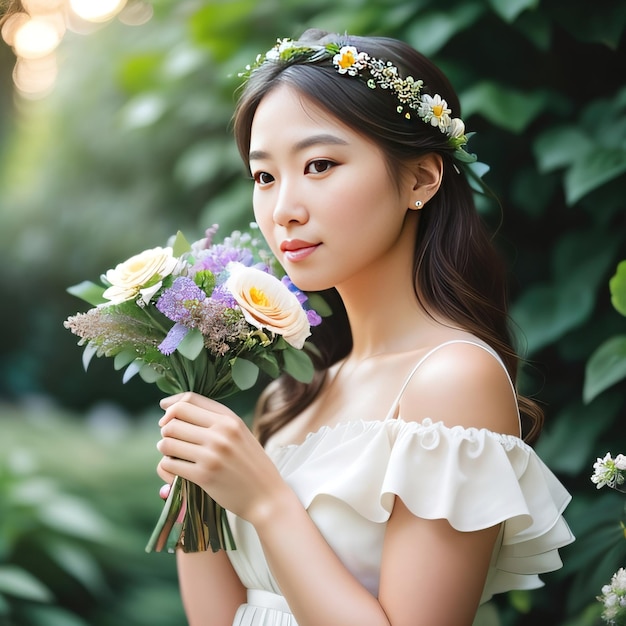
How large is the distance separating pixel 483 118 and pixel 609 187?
0.45 meters

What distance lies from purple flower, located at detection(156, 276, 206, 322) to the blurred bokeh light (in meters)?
2.38

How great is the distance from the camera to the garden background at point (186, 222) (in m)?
2.25

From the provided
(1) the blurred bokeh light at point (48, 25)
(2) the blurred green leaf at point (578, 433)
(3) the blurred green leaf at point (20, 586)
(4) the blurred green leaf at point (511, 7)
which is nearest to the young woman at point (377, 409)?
(2) the blurred green leaf at point (578, 433)

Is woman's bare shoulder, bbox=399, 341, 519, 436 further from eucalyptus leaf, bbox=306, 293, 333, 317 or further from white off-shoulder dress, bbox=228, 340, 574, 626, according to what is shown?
eucalyptus leaf, bbox=306, 293, 333, 317

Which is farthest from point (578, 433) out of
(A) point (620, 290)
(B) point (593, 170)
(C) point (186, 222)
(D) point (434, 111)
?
(C) point (186, 222)

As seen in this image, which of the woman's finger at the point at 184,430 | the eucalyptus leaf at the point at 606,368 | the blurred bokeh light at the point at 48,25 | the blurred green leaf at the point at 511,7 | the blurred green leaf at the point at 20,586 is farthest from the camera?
the blurred bokeh light at the point at 48,25

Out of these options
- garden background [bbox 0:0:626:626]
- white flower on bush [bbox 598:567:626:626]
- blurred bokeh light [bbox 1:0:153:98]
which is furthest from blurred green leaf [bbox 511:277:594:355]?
blurred bokeh light [bbox 1:0:153:98]

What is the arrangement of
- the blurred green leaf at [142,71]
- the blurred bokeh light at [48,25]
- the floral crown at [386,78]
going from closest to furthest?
the floral crown at [386,78]
the blurred green leaf at [142,71]
the blurred bokeh light at [48,25]

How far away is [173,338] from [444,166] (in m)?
0.68

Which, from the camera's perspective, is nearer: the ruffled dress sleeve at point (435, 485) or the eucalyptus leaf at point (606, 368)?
the ruffled dress sleeve at point (435, 485)

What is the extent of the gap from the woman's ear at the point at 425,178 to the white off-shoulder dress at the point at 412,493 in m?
0.33

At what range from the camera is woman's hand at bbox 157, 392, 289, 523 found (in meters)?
1.46

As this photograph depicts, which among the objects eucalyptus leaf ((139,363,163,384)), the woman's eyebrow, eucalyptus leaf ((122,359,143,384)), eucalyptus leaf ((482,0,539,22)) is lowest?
eucalyptus leaf ((139,363,163,384))

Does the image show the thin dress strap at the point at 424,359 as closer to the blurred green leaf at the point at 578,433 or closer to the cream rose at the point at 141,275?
the cream rose at the point at 141,275
